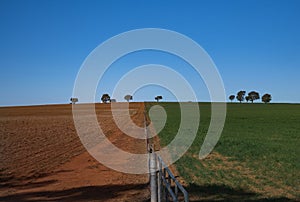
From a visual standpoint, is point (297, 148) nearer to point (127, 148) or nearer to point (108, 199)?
point (127, 148)

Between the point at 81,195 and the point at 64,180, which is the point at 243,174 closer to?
the point at 81,195

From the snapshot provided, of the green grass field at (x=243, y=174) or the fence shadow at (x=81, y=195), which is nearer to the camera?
the fence shadow at (x=81, y=195)

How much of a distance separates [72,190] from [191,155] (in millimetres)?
7429

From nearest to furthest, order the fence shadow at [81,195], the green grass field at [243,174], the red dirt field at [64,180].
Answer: the fence shadow at [81,195], the red dirt field at [64,180], the green grass field at [243,174]

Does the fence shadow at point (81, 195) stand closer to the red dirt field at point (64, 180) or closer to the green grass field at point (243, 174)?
the red dirt field at point (64, 180)

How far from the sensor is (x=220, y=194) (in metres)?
8.61

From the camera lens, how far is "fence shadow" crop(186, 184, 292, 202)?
8.23m

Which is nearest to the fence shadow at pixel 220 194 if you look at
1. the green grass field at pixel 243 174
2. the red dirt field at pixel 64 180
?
the green grass field at pixel 243 174

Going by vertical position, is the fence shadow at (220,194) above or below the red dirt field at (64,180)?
below

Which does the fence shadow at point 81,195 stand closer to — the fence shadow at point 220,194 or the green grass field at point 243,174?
the fence shadow at point 220,194

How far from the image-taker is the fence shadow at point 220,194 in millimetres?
8227

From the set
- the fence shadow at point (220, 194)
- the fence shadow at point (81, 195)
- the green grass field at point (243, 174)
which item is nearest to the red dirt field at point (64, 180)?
the fence shadow at point (81, 195)

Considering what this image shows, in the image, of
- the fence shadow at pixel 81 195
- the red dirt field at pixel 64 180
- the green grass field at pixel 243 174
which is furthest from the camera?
the green grass field at pixel 243 174

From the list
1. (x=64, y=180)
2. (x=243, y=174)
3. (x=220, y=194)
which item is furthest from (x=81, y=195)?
(x=243, y=174)
